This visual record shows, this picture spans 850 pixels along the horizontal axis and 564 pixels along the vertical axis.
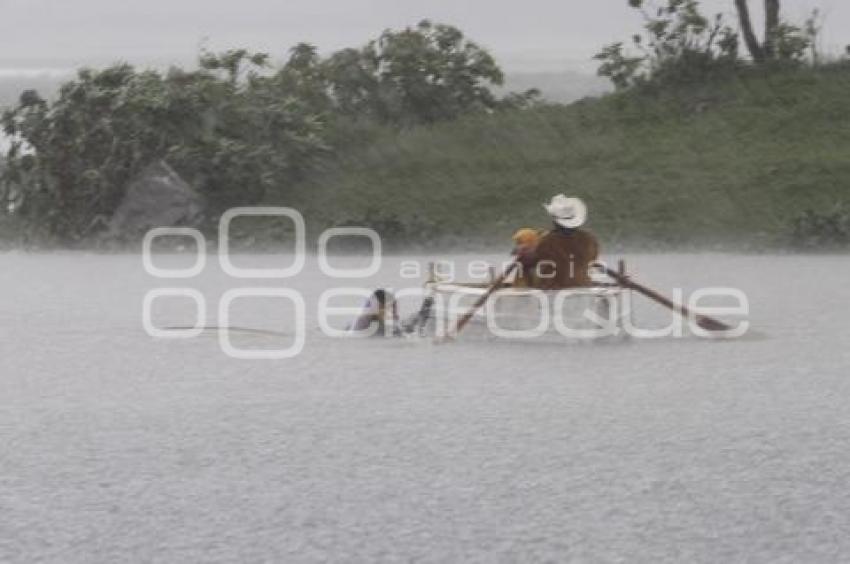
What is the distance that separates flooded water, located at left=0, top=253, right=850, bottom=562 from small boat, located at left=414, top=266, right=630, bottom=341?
0.15 m

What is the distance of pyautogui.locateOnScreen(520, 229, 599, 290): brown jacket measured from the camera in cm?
1314

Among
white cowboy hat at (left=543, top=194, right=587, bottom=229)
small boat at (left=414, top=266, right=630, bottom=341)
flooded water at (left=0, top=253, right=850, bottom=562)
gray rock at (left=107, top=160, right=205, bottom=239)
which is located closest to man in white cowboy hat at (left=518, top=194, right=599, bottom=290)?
white cowboy hat at (left=543, top=194, right=587, bottom=229)

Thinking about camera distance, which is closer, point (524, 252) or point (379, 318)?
point (524, 252)

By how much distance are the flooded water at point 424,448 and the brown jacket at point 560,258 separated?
0.50 m

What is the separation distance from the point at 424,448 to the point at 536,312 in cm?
475

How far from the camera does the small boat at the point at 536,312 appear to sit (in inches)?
520

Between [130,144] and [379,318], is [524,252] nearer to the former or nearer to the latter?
[379,318]

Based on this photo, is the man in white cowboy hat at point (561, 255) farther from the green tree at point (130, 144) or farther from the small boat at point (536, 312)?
the green tree at point (130, 144)

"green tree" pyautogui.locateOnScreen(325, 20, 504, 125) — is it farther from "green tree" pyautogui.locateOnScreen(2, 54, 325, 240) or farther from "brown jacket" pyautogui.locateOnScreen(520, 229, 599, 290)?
"brown jacket" pyautogui.locateOnScreen(520, 229, 599, 290)

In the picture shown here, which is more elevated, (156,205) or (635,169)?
(635,169)

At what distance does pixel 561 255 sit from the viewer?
518 inches

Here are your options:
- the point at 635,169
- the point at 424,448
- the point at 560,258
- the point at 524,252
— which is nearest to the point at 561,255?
the point at 560,258

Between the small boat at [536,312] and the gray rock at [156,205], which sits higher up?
the gray rock at [156,205]

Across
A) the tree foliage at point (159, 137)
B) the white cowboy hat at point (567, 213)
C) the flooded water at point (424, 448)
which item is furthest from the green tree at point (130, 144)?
the white cowboy hat at point (567, 213)
